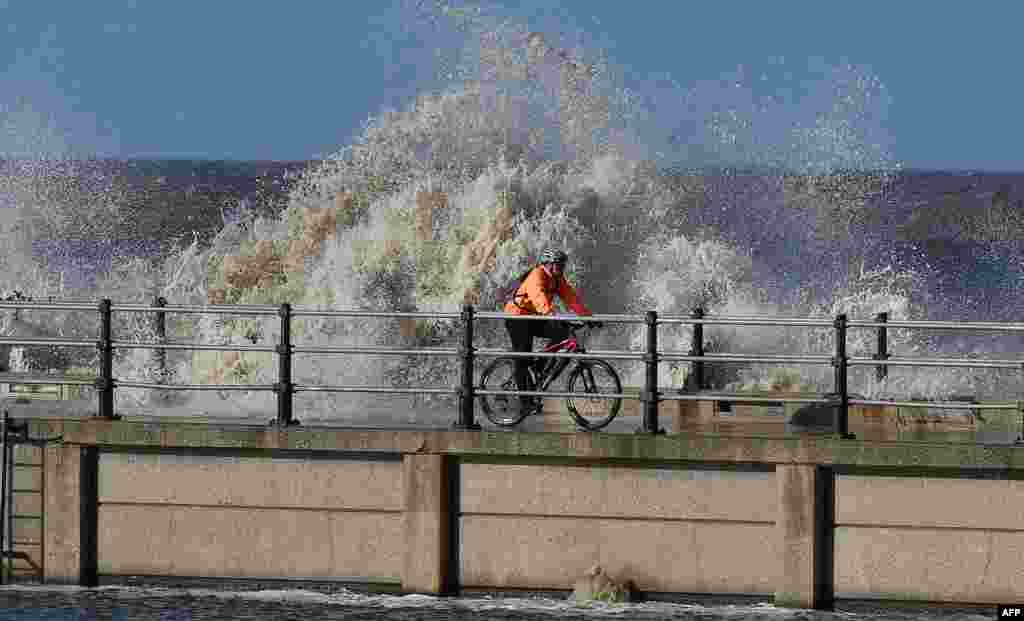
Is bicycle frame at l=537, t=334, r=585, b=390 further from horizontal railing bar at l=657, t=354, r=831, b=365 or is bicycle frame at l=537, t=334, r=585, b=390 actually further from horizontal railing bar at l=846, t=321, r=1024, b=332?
horizontal railing bar at l=846, t=321, r=1024, b=332

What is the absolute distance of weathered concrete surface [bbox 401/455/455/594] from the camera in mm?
19047

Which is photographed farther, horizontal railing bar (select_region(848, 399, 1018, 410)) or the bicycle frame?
the bicycle frame

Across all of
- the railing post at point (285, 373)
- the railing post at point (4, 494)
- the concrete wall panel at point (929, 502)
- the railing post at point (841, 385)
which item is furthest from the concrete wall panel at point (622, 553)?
the railing post at point (4, 494)

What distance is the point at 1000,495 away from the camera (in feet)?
59.9

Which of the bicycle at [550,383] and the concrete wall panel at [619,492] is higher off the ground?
the bicycle at [550,383]

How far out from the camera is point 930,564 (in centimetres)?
1844

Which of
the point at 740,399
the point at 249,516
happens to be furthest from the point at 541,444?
the point at 249,516

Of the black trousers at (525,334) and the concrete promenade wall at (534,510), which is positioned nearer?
the concrete promenade wall at (534,510)

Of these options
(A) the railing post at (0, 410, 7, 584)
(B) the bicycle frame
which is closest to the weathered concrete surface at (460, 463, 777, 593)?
(B) the bicycle frame

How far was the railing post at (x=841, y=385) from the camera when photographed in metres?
18.4

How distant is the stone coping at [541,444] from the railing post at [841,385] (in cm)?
13

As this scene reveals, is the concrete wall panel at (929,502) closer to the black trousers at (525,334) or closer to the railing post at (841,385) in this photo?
the railing post at (841,385)

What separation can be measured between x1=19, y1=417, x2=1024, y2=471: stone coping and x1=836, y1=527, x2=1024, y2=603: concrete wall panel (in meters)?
0.54

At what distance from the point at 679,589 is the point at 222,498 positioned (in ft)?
11.6
